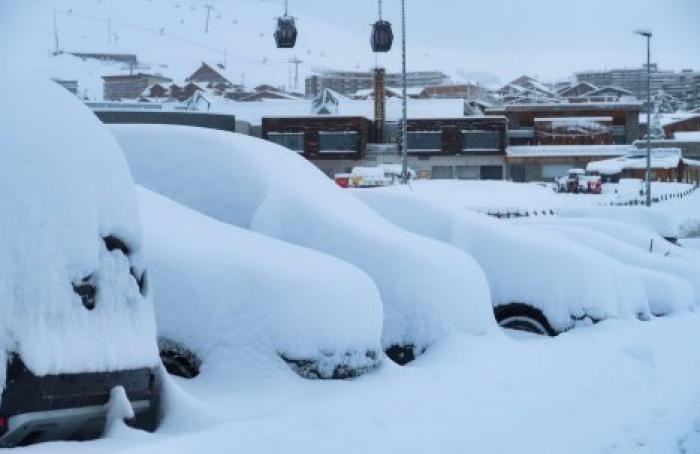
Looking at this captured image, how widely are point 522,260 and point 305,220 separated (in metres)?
3.00

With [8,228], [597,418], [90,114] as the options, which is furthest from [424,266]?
[8,228]

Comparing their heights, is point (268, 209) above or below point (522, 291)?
above

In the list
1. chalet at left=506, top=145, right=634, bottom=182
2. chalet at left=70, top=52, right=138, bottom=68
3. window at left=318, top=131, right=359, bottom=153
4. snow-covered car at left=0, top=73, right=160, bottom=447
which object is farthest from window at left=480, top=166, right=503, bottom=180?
chalet at left=70, top=52, right=138, bottom=68

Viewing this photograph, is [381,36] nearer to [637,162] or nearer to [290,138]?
[290,138]

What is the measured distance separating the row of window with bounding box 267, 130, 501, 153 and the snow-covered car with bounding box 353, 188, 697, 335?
4975cm

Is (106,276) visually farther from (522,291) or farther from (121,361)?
(522,291)

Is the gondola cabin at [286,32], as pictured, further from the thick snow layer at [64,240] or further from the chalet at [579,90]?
the chalet at [579,90]

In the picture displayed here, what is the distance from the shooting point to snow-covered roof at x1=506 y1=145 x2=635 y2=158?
204 ft

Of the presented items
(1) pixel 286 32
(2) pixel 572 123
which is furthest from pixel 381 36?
(2) pixel 572 123

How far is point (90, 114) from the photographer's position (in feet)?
17.7

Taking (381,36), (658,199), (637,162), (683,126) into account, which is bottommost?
(658,199)

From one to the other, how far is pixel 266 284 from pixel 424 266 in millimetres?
2214

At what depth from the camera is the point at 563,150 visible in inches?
2495

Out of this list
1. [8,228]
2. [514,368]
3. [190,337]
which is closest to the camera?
[8,228]
